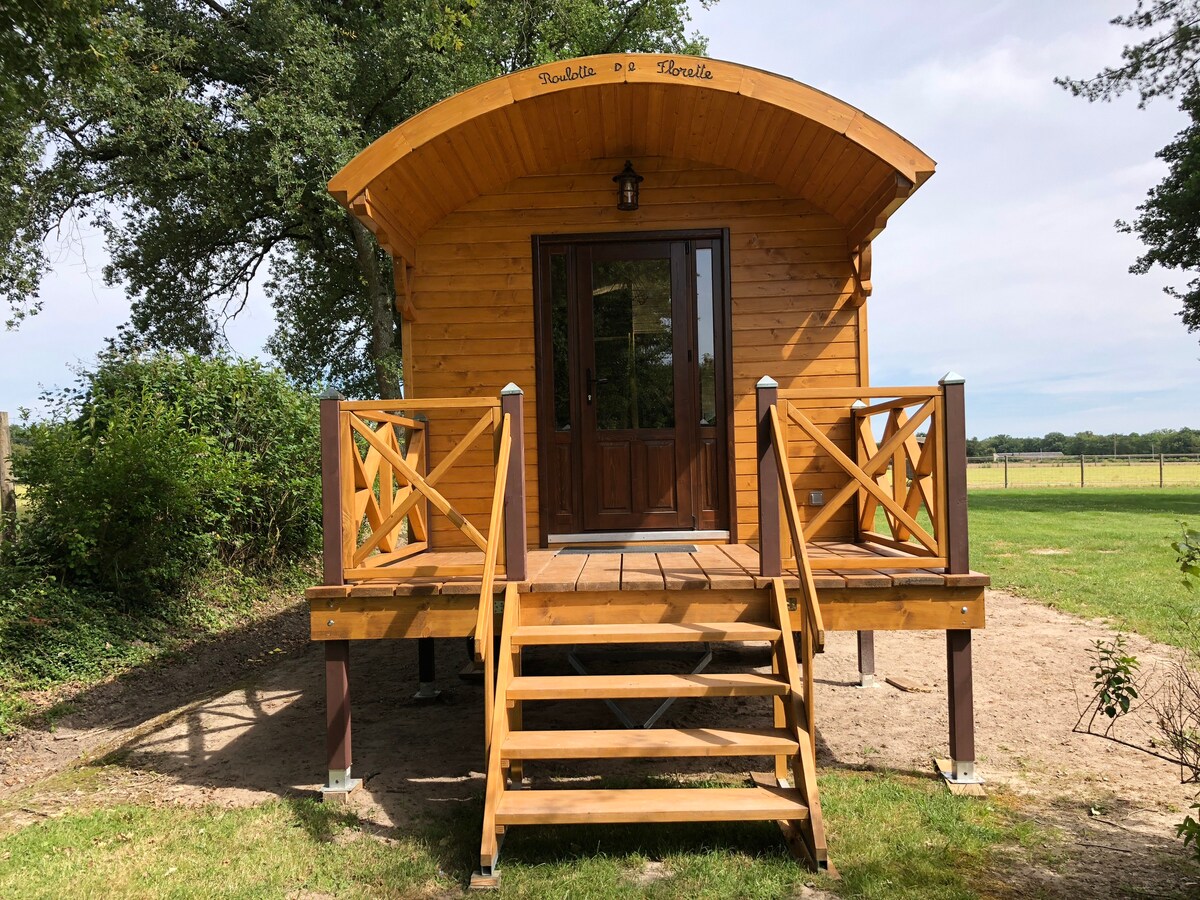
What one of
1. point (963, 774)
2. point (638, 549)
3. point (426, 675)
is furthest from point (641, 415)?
point (963, 774)

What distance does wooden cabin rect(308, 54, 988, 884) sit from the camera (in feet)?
12.9

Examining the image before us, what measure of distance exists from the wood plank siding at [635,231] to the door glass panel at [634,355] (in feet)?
1.16

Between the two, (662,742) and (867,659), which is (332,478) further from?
(867,659)

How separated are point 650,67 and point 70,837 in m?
4.85

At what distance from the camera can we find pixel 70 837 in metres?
3.63

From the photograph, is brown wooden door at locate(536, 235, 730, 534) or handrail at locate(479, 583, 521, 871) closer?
handrail at locate(479, 583, 521, 871)

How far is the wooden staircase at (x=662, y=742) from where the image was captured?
3.19 m

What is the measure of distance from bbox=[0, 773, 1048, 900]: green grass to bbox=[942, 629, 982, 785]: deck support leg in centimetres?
22

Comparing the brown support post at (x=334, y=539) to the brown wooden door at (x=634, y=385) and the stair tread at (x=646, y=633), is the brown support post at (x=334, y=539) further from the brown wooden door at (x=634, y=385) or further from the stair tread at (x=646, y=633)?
the brown wooden door at (x=634, y=385)

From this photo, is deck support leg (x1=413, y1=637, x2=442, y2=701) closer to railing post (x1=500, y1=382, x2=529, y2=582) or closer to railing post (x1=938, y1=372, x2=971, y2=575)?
railing post (x1=500, y1=382, x2=529, y2=582)

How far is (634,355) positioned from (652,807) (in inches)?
127

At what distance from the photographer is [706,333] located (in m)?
5.60

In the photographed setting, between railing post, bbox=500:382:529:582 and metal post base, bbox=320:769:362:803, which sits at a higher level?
railing post, bbox=500:382:529:582

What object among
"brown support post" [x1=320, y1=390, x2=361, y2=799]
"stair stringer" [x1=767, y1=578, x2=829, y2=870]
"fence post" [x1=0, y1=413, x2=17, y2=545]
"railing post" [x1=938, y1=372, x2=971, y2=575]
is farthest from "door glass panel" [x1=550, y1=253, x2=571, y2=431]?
"fence post" [x1=0, y1=413, x2=17, y2=545]
